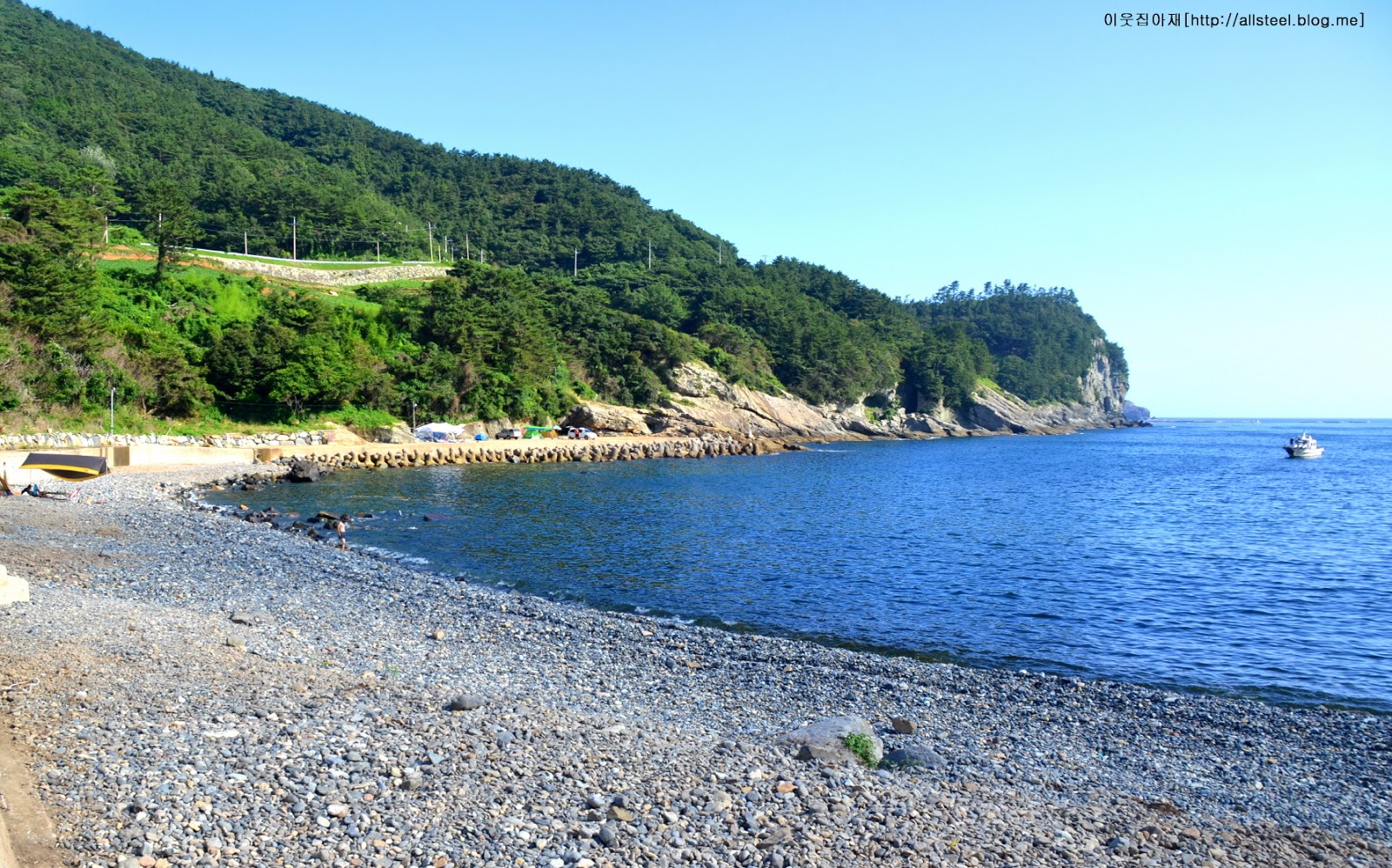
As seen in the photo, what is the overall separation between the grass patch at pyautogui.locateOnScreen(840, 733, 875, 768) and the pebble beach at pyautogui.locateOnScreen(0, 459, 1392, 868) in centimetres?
26

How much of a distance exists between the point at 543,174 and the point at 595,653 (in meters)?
165

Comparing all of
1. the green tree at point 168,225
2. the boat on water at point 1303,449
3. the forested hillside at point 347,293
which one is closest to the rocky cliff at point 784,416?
the forested hillside at point 347,293

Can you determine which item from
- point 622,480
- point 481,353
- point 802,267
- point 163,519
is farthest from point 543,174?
point 163,519

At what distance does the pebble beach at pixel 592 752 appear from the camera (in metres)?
6.80

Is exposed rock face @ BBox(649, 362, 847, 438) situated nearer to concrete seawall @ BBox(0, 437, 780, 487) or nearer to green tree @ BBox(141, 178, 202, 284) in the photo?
concrete seawall @ BBox(0, 437, 780, 487)

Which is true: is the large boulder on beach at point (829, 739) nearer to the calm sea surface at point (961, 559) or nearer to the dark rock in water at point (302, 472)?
the calm sea surface at point (961, 559)

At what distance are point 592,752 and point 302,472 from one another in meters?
38.1

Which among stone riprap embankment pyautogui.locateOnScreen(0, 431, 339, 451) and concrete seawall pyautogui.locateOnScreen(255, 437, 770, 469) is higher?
stone riprap embankment pyautogui.locateOnScreen(0, 431, 339, 451)

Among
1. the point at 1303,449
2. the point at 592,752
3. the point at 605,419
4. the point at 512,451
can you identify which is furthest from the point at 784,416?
the point at 592,752

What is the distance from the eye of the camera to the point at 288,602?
1662 centimetres

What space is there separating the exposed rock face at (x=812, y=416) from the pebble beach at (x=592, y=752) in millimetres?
64055

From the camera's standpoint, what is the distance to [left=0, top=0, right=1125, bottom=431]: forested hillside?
170ft

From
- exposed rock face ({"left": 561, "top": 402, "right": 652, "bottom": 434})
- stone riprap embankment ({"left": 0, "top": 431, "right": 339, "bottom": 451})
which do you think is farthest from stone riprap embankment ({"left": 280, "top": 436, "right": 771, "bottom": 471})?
exposed rock face ({"left": 561, "top": 402, "right": 652, "bottom": 434})

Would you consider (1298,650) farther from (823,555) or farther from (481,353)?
(481,353)
